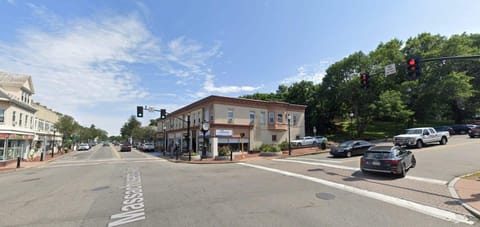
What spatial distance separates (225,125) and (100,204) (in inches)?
897

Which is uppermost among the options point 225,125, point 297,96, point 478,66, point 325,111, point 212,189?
point 478,66

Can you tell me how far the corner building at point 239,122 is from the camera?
30.2m

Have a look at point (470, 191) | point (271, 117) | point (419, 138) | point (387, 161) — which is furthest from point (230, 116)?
point (470, 191)

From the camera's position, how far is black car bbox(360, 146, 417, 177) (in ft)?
38.7

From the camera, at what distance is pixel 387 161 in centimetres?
1198

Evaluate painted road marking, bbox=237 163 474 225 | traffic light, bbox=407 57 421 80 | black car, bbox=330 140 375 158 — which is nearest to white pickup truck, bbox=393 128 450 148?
black car, bbox=330 140 375 158

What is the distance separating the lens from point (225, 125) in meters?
30.5

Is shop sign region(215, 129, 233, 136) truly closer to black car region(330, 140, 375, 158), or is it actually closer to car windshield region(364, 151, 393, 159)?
black car region(330, 140, 375, 158)

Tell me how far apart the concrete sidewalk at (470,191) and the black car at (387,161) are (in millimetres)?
2153

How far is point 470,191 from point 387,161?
333 cm

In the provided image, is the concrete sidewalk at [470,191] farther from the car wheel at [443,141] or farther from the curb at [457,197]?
the car wheel at [443,141]

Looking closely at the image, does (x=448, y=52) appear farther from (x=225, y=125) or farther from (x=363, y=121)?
(x=225, y=125)

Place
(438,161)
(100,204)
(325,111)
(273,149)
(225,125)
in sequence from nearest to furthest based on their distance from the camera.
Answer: (100,204) → (438,161) → (273,149) → (225,125) → (325,111)

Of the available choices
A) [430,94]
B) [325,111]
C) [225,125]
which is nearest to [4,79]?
[225,125]
